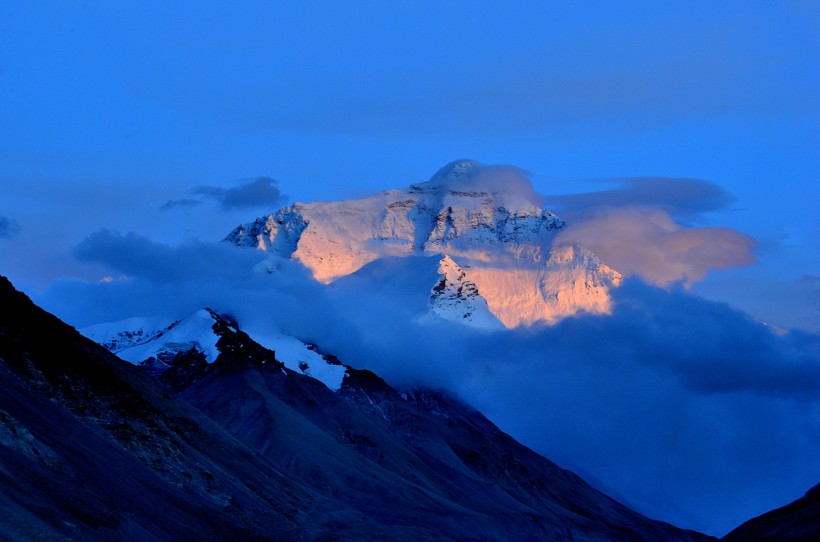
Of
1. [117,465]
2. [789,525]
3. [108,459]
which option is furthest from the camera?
[789,525]

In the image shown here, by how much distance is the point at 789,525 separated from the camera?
170 metres

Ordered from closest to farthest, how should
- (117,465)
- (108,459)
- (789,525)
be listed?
(108,459)
(117,465)
(789,525)

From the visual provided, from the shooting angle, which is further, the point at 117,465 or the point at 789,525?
the point at 789,525

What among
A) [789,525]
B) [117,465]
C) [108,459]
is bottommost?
[117,465]

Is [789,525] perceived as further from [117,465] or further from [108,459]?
[108,459]

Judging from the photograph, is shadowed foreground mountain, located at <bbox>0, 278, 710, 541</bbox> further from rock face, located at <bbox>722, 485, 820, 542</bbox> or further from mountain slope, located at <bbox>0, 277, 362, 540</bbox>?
rock face, located at <bbox>722, 485, 820, 542</bbox>

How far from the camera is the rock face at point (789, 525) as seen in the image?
16025cm

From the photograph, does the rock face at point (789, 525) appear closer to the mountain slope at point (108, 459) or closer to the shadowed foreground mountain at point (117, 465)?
the shadowed foreground mountain at point (117, 465)

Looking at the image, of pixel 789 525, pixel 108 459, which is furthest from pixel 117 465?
pixel 789 525

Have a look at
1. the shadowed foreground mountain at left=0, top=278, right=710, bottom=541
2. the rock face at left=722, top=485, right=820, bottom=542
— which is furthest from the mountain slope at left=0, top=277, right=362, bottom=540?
the rock face at left=722, top=485, right=820, bottom=542

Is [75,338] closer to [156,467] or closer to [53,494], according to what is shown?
[156,467]

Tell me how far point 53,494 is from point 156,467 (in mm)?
37406

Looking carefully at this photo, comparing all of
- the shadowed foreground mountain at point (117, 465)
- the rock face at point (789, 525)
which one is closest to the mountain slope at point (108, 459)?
the shadowed foreground mountain at point (117, 465)

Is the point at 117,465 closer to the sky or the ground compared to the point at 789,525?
closer to the ground
